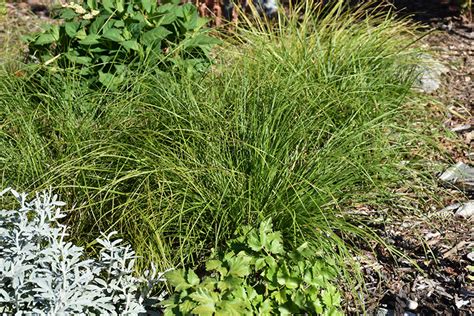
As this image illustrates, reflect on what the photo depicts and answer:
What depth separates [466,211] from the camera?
4020mm

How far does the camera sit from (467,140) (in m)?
4.96

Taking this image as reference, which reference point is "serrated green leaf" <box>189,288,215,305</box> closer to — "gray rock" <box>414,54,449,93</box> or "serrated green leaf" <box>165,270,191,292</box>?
"serrated green leaf" <box>165,270,191,292</box>

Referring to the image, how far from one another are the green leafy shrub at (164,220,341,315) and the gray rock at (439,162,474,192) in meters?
1.59

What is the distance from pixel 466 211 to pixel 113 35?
222 cm

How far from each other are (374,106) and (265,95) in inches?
31.4

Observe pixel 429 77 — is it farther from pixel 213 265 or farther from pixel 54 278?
pixel 54 278

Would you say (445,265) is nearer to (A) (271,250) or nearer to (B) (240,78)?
(A) (271,250)

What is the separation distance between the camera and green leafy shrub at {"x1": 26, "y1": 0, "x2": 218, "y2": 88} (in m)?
4.27

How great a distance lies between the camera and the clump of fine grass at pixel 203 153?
3393 millimetres

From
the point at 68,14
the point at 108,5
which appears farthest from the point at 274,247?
the point at 68,14

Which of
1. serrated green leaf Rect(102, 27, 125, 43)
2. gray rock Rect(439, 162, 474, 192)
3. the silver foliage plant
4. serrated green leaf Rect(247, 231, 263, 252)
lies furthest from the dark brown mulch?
serrated green leaf Rect(102, 27, 125, 43)

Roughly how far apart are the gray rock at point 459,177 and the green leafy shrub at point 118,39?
1.59m

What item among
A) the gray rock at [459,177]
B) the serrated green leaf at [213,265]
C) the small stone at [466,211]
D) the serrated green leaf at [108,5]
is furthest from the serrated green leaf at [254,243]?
the serrated green leaf at [108,5]

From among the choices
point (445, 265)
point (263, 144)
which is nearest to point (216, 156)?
point (263, 144)
